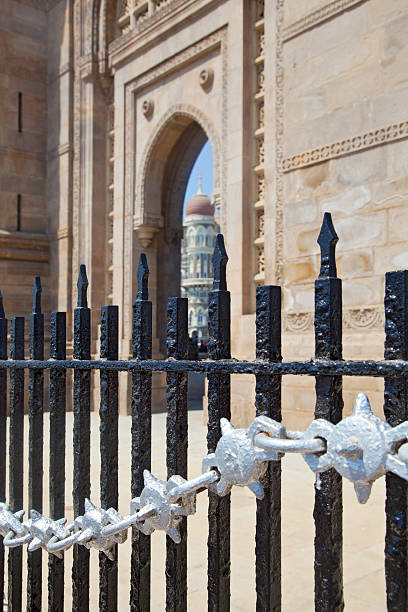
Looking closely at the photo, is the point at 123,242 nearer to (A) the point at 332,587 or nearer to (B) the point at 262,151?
(B) the point at 262,151

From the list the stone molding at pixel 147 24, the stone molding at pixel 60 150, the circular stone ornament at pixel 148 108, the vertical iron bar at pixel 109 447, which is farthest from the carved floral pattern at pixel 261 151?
the vertical iron bar at pixel 109 447

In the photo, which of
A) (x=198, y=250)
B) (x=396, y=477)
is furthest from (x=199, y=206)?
(x=396, y=477)

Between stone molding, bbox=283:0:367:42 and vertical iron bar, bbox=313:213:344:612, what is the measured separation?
20.0 feet

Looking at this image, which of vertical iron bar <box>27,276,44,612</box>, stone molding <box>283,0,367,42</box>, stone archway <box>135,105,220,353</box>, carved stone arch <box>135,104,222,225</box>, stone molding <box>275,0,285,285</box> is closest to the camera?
vertical iron bar <box>27,276,44,612</box>

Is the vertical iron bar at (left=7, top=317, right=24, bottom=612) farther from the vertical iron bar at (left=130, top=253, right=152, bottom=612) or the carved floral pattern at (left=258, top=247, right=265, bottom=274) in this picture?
the carved floral pattern at (left=258, top=247, right=265, bottom=274)

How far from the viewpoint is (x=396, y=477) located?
1220mm

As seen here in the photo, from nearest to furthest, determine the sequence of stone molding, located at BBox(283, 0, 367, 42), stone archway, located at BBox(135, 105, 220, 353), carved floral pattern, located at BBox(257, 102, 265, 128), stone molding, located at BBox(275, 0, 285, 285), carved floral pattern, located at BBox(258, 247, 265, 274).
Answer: stone molding, located at BBox(283, 0, 367, 42), stone molding, located at BBox(275, 0, 285, 285), carved floral pattern, located at BBox(258, 247, 265, 274), carved floral pattern, located at BBox(257, 102, 265, 128), stone archway, located at BBox(135, 105, 220, 353)

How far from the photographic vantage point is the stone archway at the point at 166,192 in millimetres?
9852

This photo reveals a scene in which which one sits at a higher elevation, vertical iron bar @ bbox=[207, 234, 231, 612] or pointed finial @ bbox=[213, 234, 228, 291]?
pointed finial @ bbox=[213, 234, 228, 291]

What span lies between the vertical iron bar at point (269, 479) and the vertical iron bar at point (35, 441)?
996 millimetres

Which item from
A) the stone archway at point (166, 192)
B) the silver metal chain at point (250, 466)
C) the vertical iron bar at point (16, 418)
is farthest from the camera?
the stone archway at point (166, 192)

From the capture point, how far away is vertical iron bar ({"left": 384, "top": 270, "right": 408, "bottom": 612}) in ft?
4.02

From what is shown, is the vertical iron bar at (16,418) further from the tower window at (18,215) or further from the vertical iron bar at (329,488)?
the tower window at (18,215)

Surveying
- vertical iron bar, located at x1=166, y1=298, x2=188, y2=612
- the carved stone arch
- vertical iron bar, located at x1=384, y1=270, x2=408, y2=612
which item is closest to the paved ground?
vertical iron bar, located at x1=166, y1=298, x2=188, y2=612
